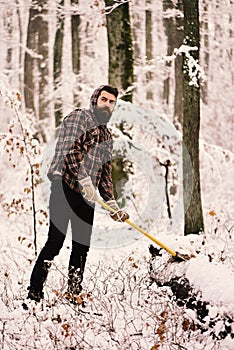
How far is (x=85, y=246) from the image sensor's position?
4555mm

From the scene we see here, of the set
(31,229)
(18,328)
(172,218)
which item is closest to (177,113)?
(172,218)

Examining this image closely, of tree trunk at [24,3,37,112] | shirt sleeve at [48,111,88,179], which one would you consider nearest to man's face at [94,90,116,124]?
shirt sleeve at [48,111,88,179]

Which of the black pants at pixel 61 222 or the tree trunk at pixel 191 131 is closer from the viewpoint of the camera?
the black pants at pixel 61 222

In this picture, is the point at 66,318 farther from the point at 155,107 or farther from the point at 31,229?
the point at 155,107

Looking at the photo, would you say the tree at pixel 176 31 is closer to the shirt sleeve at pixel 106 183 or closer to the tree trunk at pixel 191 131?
the tree trunk at pixel 191 131

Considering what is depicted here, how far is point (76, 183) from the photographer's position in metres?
4.37

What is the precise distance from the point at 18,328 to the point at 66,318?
1.33 ft

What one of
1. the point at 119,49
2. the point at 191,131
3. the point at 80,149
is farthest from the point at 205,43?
the point at 80,149

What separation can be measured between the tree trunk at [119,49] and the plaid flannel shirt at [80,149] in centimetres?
396

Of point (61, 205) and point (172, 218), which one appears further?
point (172, 218)

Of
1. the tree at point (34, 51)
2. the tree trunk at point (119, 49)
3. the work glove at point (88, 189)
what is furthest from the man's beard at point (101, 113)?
the tree at point (34, 51)

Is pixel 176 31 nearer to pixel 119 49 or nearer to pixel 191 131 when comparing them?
pixel 119 49

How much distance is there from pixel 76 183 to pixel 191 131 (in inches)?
116

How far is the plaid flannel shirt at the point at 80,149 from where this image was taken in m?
4.34
